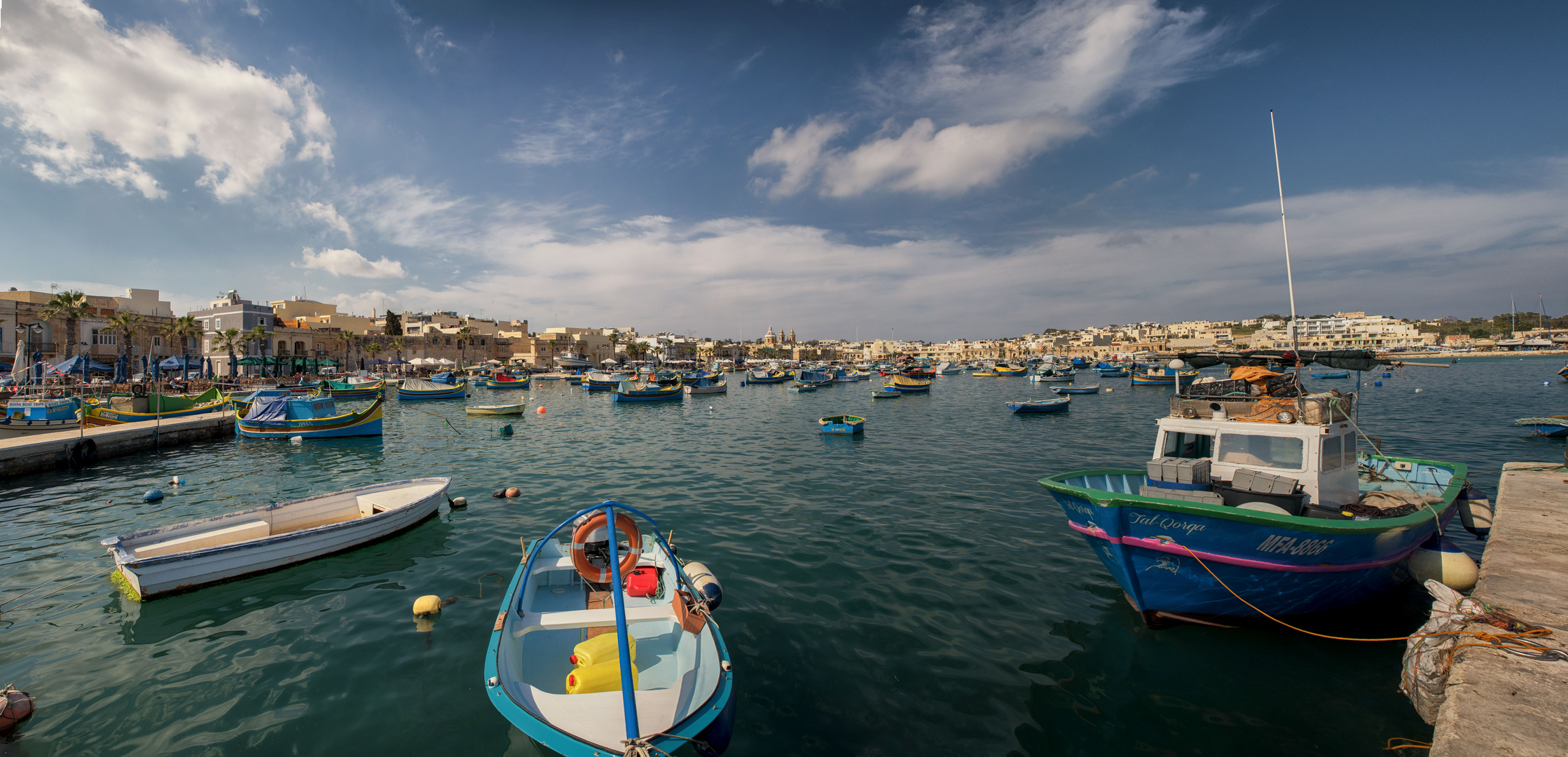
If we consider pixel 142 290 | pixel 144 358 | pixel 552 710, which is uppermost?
pixel 142 290

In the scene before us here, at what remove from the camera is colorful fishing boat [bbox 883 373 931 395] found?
61000mm

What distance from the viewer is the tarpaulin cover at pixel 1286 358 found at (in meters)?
9.71

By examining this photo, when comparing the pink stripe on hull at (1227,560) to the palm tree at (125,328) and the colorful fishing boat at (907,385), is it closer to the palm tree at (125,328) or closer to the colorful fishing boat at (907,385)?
the colorful fishing boat at (907,385)

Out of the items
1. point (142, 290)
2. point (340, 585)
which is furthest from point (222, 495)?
point (142, 290)

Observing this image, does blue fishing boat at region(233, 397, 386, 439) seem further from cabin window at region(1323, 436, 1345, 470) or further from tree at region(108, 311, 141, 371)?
tree at region(108, 311, 141, 371)

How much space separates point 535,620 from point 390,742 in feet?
5.69

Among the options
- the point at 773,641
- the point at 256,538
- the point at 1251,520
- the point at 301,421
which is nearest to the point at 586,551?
the point at 773,641

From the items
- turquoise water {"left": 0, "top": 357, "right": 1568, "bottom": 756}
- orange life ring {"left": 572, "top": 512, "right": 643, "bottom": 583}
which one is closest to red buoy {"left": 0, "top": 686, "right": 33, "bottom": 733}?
turquoise water {"left": 0, "top": 357, "right": 1568, "bottom": 756}

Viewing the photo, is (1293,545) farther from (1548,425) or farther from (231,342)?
(231,342)

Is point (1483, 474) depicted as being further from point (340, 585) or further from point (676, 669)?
point (340, 585)

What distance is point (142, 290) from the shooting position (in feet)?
212

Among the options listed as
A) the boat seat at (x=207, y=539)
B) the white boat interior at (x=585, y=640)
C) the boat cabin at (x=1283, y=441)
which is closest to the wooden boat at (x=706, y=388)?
the boat seat at (x=207, y=539)

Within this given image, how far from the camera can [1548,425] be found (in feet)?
78.1

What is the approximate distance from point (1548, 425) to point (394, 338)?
131m
